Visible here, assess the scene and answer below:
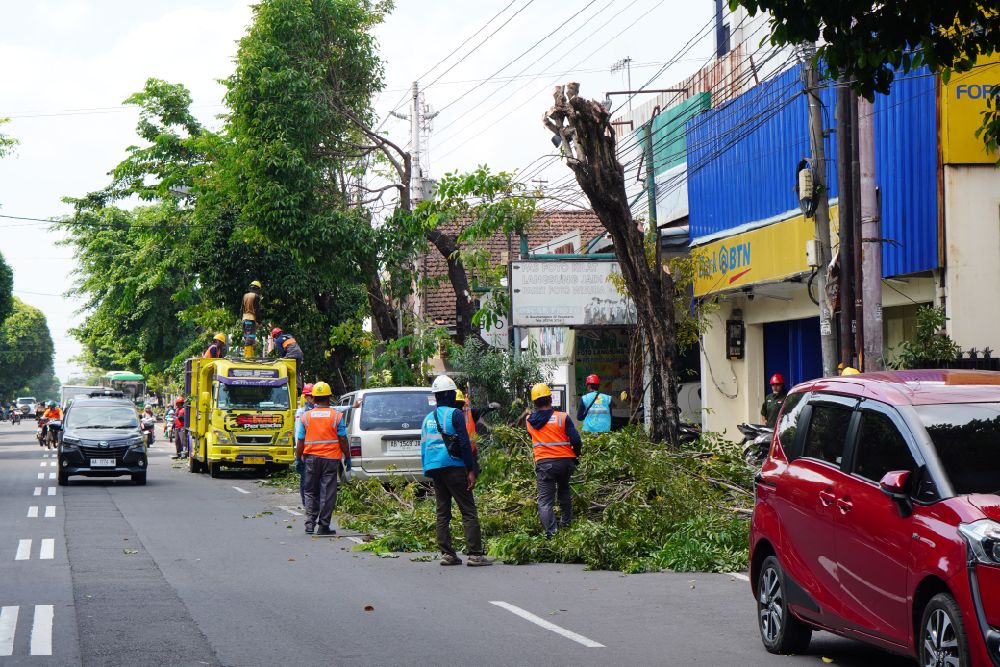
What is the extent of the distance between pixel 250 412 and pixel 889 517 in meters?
22.3

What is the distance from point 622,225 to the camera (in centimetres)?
1778

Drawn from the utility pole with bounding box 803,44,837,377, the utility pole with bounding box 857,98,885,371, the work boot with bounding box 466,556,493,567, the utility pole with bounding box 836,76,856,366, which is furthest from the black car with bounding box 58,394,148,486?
the utility pole with bounding box 857,98,885,371

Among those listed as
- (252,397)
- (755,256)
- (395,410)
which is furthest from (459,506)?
(252,397)

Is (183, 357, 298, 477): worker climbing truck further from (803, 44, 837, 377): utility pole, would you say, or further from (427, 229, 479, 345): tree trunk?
(803, 44, 837, 377): utility pole

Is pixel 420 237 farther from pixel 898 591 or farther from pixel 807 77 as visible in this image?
pixel 898 591

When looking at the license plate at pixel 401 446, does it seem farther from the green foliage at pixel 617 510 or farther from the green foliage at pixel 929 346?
the green foliage at pixel 929 346

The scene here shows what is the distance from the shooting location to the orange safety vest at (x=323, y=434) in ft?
52.2

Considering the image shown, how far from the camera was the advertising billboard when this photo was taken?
79.0 ft

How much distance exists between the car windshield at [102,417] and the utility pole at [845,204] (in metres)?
15.8

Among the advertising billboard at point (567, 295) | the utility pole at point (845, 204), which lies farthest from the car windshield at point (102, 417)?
the utility pole at point (845, 204)

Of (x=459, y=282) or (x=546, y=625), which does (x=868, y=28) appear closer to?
(x=546, y=625)

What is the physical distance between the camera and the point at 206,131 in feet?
136

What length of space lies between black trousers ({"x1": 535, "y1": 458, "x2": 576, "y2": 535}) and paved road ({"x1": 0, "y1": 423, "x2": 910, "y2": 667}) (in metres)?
0.90

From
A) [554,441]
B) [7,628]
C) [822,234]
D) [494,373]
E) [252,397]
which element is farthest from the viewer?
[252,397]
